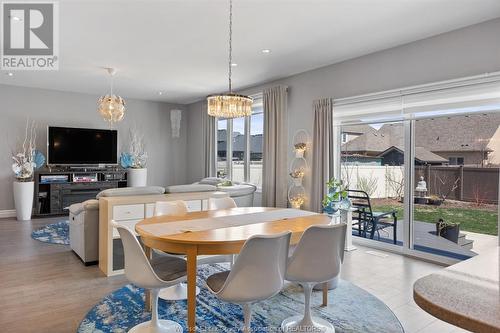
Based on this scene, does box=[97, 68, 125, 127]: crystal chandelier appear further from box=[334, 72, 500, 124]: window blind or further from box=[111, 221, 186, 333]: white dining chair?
box=[111, 221, 186, 333]: white dining chair

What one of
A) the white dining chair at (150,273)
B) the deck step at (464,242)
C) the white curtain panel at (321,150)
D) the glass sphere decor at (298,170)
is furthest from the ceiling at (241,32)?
the deck step at (464,242)

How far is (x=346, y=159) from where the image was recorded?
5281 millimetres

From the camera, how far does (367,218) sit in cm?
502

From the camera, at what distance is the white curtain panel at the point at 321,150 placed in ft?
16.2

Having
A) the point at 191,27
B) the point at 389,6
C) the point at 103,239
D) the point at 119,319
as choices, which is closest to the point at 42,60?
the point at 191,27

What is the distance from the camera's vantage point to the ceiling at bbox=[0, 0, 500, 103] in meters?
3.19

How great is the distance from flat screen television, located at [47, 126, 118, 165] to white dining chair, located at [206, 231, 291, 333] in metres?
6.51

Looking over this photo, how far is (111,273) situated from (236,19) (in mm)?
3077

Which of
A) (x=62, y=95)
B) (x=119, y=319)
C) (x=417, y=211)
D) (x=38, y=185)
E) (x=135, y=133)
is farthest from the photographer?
(x=135, y=133)

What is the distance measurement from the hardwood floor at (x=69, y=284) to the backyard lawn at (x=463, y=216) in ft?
2.10

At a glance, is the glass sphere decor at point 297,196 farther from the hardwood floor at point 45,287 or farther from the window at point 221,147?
the hardwood floor at point 45,287

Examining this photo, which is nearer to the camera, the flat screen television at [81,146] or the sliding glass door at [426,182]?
the sliding glass door at [426,182]

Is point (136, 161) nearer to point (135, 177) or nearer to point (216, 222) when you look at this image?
point (135, 177)

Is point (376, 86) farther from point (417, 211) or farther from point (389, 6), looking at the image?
point (417, 211)
